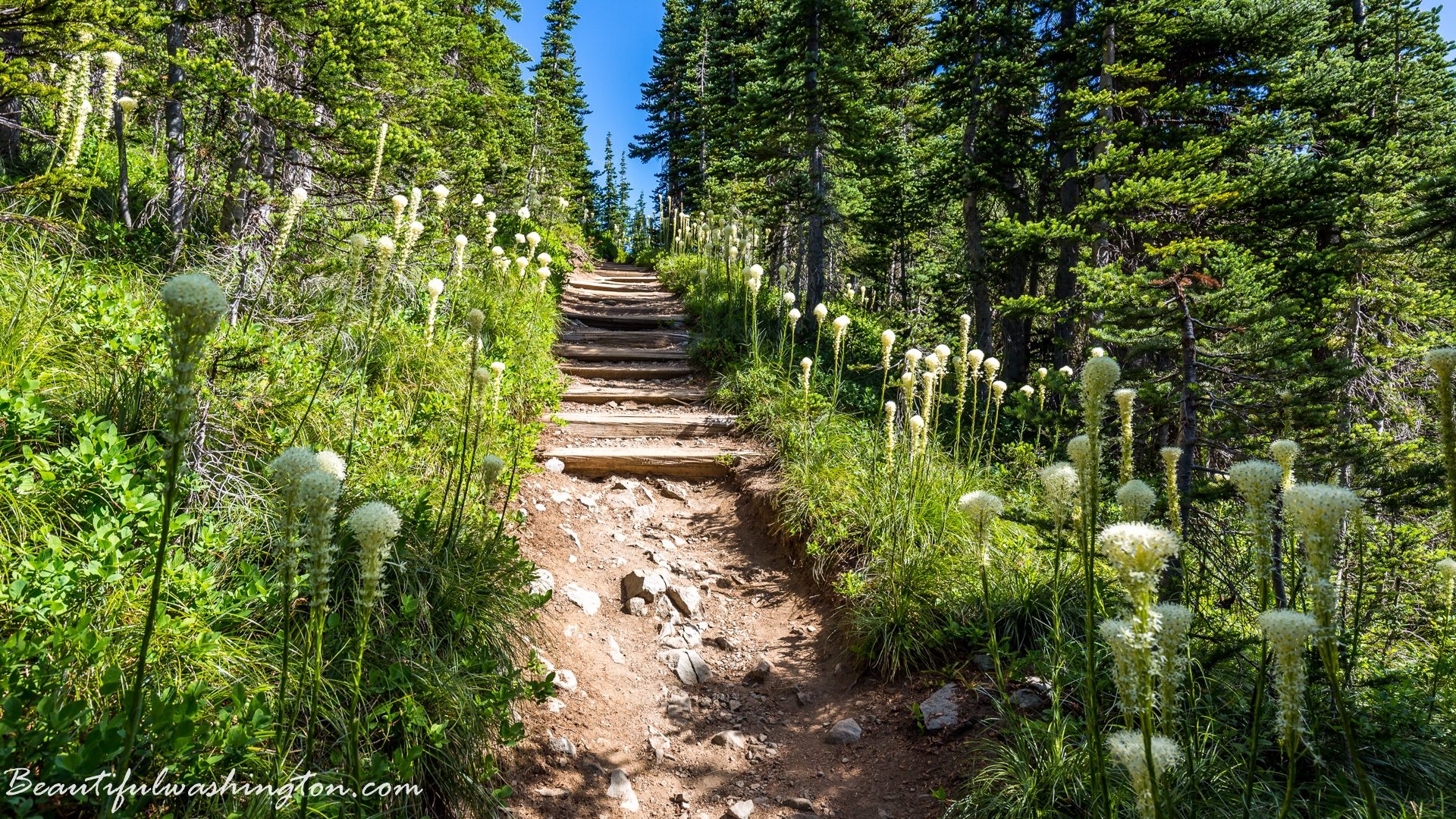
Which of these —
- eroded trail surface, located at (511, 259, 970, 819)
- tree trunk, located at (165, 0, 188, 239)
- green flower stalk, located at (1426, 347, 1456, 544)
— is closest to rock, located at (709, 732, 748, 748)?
eroded trail surface, located at (511, 259, 970, 819)

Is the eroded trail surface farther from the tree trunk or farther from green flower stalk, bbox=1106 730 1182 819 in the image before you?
the tree trunk

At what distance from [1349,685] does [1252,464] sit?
1.76 metres

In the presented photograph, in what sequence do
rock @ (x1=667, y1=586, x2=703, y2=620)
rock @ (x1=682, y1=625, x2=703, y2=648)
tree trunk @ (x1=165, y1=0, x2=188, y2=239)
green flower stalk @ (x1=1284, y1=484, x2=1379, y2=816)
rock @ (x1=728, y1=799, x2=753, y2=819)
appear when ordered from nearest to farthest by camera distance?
green flower stalk @ (x1=1284, y1=484, x2=1379, y2=816), rock @ (x1=728, y1=799, x2=753, y2=819), rock @ (x1=682, y1=625, x2=703, y2=648), rock @ (x1=667, y1=586, x2=703, y2=620), tree trunk @ (x1=165, y1=0, x2=188, y2=239)

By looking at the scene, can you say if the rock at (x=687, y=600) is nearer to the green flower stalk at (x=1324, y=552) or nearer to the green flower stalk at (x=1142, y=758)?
the green flower stalk at (x=1142, y=758)

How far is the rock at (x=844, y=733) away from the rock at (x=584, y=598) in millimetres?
1739

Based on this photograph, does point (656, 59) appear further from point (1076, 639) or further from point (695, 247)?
point (1076, 639)

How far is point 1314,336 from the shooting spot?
12.0 ft

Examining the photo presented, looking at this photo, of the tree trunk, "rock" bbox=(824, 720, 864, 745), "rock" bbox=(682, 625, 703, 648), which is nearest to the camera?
"rock" bbox=(824, 720, 864, 745)

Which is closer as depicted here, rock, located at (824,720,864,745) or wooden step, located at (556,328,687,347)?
rock, located at (824,720,864,745)

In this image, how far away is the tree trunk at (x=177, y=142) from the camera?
4.64 m

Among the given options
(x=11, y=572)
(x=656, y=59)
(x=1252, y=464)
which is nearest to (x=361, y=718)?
(x=11, y=572)

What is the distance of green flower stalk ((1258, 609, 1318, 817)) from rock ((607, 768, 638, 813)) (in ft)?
8.28

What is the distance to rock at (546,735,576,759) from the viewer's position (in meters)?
2.98

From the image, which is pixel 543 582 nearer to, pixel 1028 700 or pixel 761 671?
pixel 761 671
